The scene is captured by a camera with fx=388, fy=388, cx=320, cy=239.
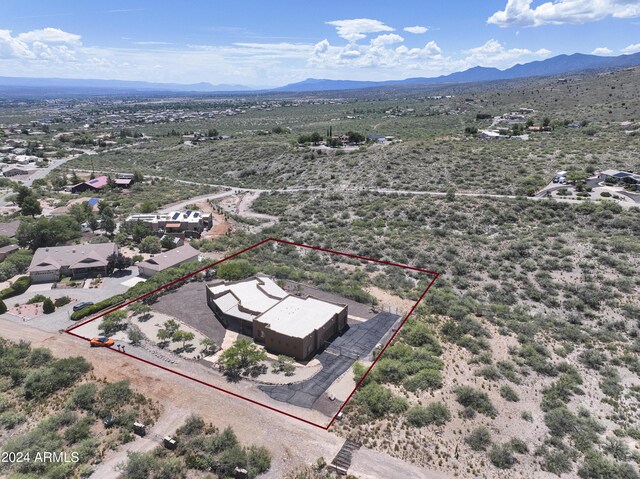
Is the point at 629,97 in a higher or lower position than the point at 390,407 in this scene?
higher

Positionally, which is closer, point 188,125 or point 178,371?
point 178,371

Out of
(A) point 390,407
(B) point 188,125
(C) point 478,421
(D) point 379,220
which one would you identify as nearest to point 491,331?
(C) point 478,421

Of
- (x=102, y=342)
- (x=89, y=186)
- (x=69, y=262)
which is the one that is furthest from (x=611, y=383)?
(x=89, y=186)

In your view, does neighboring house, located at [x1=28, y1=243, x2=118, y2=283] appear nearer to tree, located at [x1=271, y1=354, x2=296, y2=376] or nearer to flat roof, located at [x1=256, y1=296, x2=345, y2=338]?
flat roof, located at [x1=256, y1=296, x2=345, y2=338]

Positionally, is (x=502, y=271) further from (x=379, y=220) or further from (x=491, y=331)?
(x=379, y=220)

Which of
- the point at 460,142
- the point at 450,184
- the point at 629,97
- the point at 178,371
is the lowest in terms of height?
the point at 178,371

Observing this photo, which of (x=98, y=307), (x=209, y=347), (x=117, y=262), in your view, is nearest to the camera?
(x=209, y=347)

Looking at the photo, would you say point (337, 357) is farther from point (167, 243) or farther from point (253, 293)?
point (167, 243)

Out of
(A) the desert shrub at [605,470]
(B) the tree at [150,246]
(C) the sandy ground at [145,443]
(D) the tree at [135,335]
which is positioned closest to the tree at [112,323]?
(D) the tree at [135,335]
